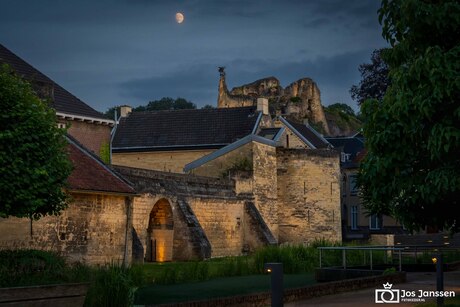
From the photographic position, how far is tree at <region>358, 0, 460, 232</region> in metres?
12.2

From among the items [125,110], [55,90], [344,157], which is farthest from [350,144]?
[55,90]

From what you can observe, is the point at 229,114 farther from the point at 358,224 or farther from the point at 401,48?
the point at 401,48

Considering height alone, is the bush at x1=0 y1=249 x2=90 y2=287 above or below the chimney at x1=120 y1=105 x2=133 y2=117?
below

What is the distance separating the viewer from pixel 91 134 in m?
37.6

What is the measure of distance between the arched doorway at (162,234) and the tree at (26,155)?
15.3 meters

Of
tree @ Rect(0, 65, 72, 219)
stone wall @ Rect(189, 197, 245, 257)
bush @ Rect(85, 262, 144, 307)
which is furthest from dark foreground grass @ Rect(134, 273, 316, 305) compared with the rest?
stone wall @ Rect(189, 197, 245, 257)

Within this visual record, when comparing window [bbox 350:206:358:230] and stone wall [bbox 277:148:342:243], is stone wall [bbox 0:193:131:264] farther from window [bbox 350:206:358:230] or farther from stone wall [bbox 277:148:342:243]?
window [bbox 350:206:358:230]

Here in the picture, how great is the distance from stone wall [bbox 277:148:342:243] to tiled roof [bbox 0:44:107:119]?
14133mm

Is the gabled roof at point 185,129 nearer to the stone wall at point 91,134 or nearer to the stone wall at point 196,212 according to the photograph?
the stone wall at point 196,212

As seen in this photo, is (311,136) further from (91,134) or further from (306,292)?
(306,292)

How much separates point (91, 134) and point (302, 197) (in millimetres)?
15696

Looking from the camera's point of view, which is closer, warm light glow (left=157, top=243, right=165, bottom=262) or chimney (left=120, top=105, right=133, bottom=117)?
warm light glow (left=157, top=243, right=165, bottom=262)

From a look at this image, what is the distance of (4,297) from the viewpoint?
9516mm

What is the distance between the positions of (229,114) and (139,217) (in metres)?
22.1
